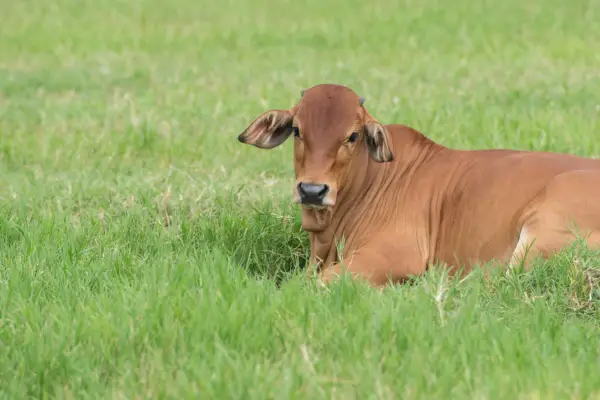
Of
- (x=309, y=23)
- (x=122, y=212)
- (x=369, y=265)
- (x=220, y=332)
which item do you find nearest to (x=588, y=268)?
(x=369, y=265)

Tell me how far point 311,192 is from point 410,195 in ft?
2.83

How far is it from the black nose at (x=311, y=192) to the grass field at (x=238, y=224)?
57 cm

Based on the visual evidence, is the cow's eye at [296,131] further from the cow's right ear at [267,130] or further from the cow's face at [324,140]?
the cow's right ear at [267,130]

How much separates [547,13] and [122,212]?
11163 mm

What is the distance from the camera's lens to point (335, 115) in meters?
6.14

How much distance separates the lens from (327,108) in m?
6.15

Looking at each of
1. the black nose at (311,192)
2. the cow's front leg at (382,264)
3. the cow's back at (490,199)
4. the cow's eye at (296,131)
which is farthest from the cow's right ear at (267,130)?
the cow's back at (490,199)

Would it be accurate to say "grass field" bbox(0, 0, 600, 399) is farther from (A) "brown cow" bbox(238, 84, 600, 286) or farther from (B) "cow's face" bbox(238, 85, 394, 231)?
(B) "cow's face" bbox(238, 85, 394, 231)

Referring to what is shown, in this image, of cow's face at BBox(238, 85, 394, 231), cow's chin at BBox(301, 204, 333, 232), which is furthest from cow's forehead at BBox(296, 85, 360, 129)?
cow's chin at BBox(301, 204, 333, 232)

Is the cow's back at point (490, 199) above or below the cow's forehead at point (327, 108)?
below

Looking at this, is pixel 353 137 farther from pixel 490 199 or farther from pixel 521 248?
pixel 521 248

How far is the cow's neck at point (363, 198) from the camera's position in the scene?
650cm

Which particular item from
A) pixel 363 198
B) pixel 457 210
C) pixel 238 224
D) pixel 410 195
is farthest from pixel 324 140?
pixel 238 224

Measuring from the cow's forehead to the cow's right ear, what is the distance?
19cm
